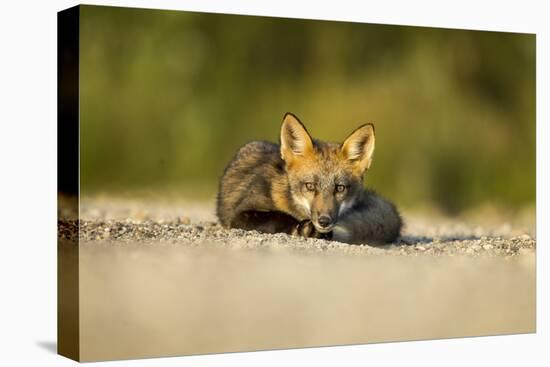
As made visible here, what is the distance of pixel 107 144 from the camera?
24.2ft

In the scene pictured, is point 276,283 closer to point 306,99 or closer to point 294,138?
point 294,138

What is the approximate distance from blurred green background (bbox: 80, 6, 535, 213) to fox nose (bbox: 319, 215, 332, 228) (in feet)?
2.29

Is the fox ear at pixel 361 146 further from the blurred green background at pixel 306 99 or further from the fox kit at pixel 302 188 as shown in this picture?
the blurred green background at pixel 306 99

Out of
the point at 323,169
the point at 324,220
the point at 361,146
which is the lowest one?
the point at 324,220

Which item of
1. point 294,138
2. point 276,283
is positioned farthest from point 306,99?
point 276,283

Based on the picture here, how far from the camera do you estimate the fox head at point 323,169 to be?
8.09 m

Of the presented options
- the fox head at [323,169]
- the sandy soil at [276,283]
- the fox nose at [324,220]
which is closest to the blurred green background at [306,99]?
the fox head at [323,169]

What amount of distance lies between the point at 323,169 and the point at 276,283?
1.05 meters

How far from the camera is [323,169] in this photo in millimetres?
8211

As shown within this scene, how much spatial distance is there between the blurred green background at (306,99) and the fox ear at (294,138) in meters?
0.09

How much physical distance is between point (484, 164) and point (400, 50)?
53.0 inches

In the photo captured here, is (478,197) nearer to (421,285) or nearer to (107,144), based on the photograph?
(421,285)

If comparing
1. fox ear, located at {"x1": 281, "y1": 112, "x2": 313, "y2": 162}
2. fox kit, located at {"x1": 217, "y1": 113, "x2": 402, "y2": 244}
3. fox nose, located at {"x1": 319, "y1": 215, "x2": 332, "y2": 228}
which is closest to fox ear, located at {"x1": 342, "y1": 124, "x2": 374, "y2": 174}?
fox kit, located at {"x1": 217, "y1": 113, "x2": 402, "y2": 244}

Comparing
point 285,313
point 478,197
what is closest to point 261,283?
point 285,313
